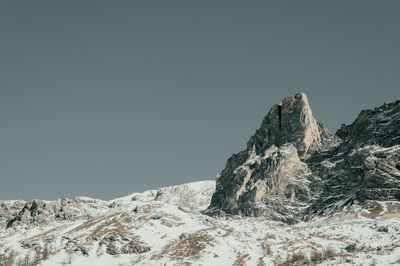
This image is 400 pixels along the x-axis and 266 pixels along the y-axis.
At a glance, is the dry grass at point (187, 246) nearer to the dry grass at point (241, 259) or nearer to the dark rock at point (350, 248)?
the dry grass at point (241, 259)

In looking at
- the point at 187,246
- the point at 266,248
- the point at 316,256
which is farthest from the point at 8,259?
the point at 316,256

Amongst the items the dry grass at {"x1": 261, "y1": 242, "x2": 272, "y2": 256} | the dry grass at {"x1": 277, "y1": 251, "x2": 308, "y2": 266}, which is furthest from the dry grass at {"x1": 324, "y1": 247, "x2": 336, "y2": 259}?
the dry grass at {"x1": 261, "y1": 242, "x2": 272, "y2": 256}

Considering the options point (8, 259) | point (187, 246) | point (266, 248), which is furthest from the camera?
point (8, 259)

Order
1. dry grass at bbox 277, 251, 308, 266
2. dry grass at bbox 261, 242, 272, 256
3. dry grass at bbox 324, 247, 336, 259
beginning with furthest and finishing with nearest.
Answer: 1. dry grass at bbox 261, 242, 272, 256
2. dry grass at bbox 324, 247, 336, 259
3. dry grass at bbox 277, 251, 308, 266

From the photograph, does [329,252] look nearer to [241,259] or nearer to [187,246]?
[241,259]

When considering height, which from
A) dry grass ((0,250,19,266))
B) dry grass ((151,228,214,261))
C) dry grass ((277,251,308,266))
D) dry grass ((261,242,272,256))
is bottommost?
dry grass ((277,251,308,266))

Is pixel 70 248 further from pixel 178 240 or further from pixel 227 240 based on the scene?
pixel 227 240

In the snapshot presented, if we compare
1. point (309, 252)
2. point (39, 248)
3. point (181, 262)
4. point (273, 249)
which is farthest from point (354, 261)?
point (39, 248)

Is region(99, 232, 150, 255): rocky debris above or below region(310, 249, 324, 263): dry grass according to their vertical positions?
above

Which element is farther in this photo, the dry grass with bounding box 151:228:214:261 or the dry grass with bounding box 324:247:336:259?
the dry grass with bounding box 151:228:214:261

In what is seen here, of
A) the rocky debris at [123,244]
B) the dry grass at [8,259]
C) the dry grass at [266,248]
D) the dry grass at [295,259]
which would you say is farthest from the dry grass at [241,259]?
the dry grass at [8,259]

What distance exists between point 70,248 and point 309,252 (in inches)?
3367

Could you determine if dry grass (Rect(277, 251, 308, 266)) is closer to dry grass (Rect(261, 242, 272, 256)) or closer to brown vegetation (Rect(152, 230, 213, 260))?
dry grass (Rect(261, 242, 272, 256))

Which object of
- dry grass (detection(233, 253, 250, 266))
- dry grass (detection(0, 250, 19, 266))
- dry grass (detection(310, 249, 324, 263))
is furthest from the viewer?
dry grass (detection(0, 250, 19, 266))
